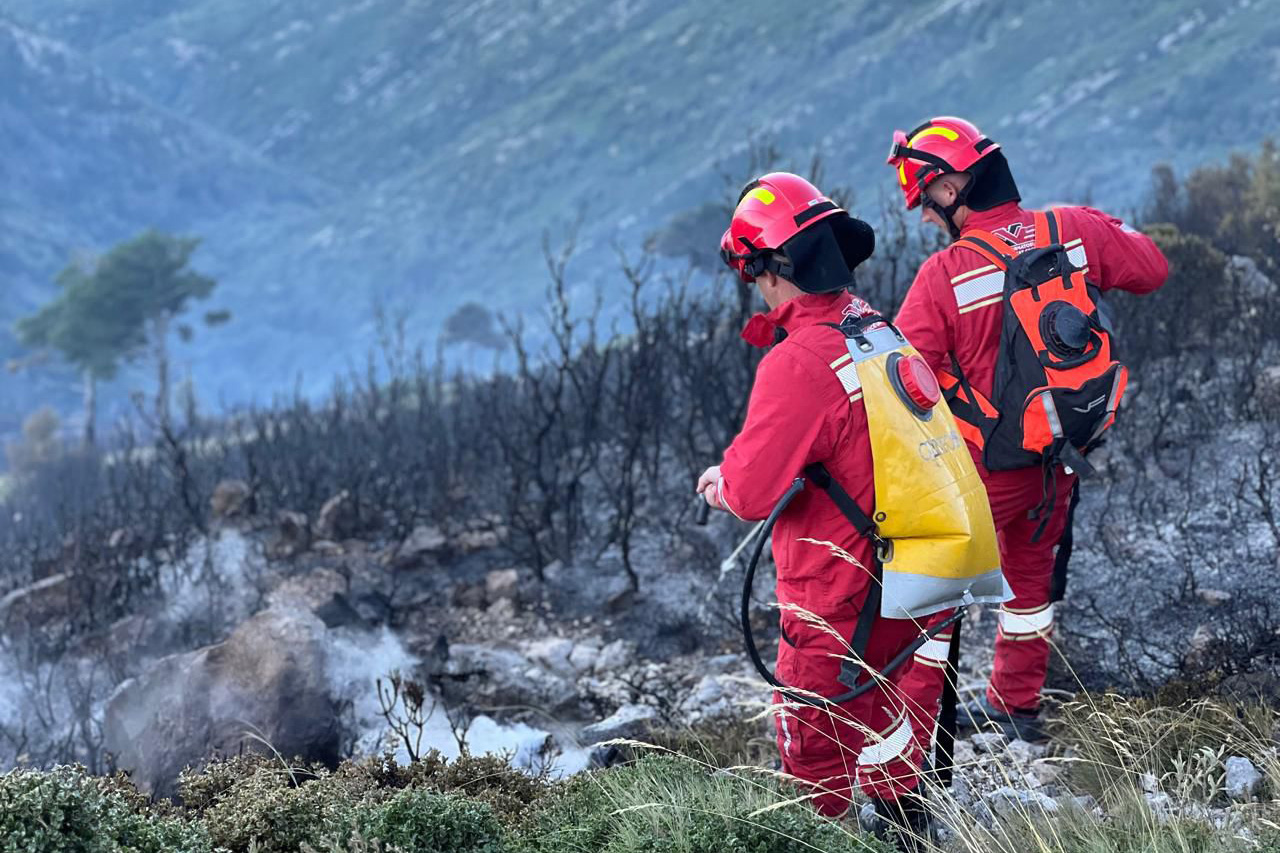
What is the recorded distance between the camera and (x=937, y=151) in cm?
350

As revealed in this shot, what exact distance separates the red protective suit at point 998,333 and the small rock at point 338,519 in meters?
5.21

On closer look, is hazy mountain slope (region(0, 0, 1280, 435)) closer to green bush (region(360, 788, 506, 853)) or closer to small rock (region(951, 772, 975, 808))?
small rock (region(951, 772, 975, 808))

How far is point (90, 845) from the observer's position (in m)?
2.22

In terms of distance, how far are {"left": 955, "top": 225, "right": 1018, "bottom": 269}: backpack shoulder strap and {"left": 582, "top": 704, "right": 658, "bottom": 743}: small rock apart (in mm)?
1946

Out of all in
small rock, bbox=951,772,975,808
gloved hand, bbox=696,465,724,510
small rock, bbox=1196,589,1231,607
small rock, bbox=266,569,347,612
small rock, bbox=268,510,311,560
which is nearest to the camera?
gloved hand, bbox=696,465,724,510

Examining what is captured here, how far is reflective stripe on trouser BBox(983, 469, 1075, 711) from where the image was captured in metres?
3.58

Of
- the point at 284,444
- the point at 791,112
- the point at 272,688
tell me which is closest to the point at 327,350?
the point at 791,112

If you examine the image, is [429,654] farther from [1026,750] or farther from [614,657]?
[1026,750]

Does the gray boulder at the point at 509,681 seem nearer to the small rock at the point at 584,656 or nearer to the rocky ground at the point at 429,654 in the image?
the rocky ground at the point at 429,654

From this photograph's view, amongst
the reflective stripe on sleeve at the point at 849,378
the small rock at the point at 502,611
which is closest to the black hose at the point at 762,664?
the reflective stripe on sleeve at the point at 849,378

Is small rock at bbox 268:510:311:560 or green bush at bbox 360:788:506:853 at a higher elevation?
small rock at bbox 268:510:311:560

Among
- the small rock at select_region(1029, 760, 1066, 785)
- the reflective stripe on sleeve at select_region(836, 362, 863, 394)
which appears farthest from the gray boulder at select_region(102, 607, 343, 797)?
the reflective stripe on sleeve at select_region(836, 362, 863, 394)

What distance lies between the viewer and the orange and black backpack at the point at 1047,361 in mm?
3387

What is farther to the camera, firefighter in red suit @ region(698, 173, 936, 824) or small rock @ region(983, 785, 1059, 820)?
firefighter in red suit @ region(698, 173, 936, 824)
